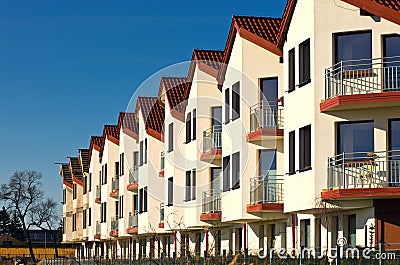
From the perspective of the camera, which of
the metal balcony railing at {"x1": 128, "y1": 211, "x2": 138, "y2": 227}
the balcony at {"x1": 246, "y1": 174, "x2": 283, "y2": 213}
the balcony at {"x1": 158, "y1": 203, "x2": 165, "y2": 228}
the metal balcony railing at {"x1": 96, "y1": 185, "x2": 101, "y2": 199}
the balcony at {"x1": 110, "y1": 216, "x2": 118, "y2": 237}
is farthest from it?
the metal balcony railing at {"x1": 96, "y1": 185, "x2": 101, "y2": 199}

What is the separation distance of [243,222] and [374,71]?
13.4m

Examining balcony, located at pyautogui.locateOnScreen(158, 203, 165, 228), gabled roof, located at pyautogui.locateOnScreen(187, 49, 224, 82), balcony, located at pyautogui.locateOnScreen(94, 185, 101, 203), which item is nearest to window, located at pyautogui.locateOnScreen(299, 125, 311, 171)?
gabled roof, located at pyautogui.locateOnScreen(187, 49, 224, 82)

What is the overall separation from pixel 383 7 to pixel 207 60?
64.5 feet

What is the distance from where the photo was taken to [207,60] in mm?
50000

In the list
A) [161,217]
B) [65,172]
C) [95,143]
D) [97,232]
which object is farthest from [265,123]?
[65,172]

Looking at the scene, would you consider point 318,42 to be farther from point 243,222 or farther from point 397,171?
point 243,222

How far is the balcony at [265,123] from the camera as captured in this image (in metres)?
38.5

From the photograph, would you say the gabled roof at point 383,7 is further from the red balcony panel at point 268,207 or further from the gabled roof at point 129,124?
the gabled roof at point 129,124

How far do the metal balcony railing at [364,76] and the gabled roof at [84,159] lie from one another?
5928 cm

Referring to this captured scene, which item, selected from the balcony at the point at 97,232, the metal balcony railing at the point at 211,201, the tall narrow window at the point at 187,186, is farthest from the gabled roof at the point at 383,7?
the balcony at the point at 97,232

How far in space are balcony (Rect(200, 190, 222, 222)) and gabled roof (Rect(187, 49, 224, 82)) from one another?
6190mm

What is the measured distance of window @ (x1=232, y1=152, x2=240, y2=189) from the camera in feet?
138

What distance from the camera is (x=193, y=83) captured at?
50.8 meters

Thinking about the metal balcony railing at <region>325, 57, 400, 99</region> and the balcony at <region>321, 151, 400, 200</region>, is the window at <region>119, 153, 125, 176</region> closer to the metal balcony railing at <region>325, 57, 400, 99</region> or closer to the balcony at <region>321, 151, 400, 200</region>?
the metal balcony railing at <region>325, 57, 400, 99</region>
